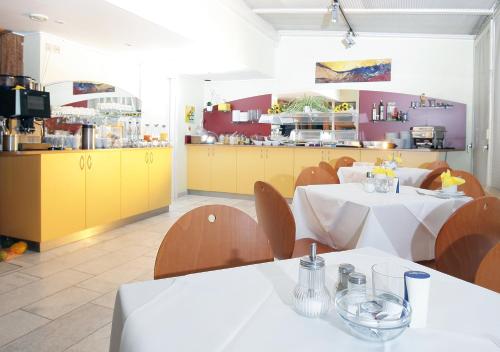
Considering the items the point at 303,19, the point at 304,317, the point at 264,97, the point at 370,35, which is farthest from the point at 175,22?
the point at 304,317

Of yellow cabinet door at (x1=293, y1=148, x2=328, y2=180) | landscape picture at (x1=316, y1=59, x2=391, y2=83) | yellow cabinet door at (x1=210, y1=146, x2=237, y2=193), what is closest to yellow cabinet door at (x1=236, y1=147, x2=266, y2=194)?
yellow cabinet door at (x1=210, y1=146, x2=237, y2=193)

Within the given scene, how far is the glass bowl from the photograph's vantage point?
870 mm

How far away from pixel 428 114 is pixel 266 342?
770 centimetres

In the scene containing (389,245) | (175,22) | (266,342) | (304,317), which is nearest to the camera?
(266,342)

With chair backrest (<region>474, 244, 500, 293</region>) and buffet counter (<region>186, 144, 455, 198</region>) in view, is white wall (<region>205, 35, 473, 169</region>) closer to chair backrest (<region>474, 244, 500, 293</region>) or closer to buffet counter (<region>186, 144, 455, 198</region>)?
buffet counter (<region>186, 144, 455, 198</region>)

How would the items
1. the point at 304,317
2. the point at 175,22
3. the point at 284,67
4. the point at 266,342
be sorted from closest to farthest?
1. the point at 266,342
2. the point at 304,317
3. the point at 175,22
4. the point at 284,67

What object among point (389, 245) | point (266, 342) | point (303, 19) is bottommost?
point (389, 245)

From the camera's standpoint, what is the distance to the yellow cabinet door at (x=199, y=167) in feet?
26.9

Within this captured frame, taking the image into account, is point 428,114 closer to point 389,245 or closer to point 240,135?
point 240,135

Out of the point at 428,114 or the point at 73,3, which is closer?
the point at 73,3

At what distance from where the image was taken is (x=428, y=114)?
7684 mm

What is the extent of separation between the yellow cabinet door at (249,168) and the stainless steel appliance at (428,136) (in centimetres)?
273

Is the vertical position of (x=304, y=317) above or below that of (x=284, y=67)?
below

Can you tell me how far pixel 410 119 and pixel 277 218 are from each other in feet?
20.2
